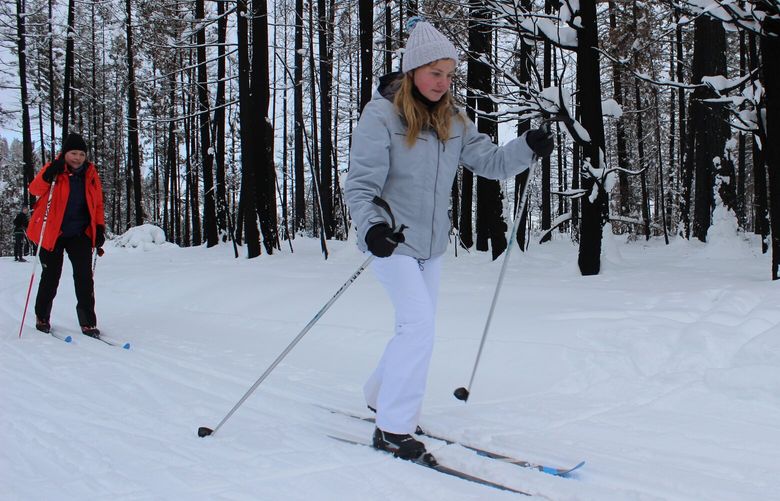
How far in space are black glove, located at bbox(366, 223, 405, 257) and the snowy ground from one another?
3.35 feet

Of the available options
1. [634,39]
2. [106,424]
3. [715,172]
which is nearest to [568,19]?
[634,39]

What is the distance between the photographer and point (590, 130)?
319 inches

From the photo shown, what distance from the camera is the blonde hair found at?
3.13 metres

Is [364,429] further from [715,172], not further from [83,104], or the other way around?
[83,104]

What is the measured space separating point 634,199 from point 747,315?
33.9 metres

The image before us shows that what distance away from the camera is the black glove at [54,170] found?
6.45 metres

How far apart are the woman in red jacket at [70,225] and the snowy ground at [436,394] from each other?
17.3 inches

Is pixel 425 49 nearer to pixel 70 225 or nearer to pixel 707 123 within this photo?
pixel 70 225

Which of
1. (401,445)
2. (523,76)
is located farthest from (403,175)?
(523,76)

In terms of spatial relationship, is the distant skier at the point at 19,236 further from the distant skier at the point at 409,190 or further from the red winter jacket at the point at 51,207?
the distant skier at the point at 409,190

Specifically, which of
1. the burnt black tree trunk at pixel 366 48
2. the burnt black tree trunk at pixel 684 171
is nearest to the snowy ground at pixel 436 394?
the burnt black tree trunk at pixel 366 48

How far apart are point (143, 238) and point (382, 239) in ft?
62.4

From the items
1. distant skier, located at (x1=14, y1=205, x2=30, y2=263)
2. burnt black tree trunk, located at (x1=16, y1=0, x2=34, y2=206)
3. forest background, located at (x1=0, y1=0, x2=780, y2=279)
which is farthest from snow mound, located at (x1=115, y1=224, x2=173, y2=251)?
burnt black tree trunk, located at (x1=16, y1=0, x2=34, y2=206)

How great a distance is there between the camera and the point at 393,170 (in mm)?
3180
